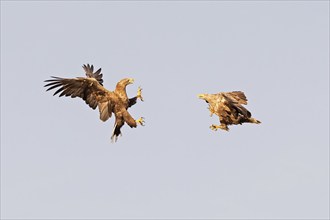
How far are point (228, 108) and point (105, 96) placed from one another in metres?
5.04

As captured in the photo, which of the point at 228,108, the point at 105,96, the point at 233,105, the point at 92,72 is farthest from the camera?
the point at 92,72

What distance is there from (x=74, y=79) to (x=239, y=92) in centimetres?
597

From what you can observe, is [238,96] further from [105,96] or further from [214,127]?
[105,96]

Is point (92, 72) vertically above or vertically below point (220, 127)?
above

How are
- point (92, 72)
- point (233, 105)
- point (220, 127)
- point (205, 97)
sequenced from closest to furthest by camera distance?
1. point (233, 105)
2. point (220, 127)
3. point (205, 97)
4. point (92, 72)

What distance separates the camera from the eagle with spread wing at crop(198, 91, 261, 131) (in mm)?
18961

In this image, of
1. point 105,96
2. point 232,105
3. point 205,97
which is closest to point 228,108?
point 232,105

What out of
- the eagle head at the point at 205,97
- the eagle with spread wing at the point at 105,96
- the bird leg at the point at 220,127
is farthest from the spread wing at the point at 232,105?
the eagle with spread wing at the point at 105,96

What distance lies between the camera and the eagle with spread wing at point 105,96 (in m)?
21.6

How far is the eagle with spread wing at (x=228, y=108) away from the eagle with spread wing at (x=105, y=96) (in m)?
3.17

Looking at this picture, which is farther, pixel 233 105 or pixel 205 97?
pixel 205 97

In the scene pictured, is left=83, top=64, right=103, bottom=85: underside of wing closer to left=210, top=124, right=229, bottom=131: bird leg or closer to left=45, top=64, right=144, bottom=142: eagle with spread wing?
left=45, top=64, right=144, bottom=142: eagle with spread wing

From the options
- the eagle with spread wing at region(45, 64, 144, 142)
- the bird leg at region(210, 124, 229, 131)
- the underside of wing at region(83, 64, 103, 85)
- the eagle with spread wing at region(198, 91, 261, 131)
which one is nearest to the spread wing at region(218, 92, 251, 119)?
the eagle with spread wing at region(198, 91, 261, 131)

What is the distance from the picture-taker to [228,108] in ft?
62.9
